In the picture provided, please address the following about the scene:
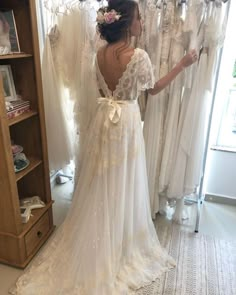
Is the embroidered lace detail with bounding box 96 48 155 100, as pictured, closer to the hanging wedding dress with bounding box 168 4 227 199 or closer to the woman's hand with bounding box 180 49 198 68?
the woman's hand with bounding box 180 49 198 68

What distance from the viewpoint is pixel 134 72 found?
4.66 feet

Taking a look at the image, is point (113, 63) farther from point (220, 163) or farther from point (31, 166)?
point (220, 163)

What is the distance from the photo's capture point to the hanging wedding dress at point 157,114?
166 centimetres

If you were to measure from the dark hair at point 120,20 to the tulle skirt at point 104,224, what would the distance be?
37 centimetres

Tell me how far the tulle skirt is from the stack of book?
43 cm

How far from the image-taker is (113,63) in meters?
1.45

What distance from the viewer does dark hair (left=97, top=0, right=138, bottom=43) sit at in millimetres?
1372

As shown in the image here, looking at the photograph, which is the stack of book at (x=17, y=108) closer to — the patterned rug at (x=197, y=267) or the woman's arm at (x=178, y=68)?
the woman's arm at (x=178, y=68)

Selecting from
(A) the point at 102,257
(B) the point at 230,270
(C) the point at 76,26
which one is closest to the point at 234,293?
(B) the point at 230,270

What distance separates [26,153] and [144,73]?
3.17ft

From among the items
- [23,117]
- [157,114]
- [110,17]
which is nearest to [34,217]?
[23,117]

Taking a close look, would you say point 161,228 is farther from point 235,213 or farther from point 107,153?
point 107,153

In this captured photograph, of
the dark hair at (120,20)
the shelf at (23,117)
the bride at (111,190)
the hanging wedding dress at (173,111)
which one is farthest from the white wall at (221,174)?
the shelf at (23,117)

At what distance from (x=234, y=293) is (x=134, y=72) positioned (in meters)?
1.40
